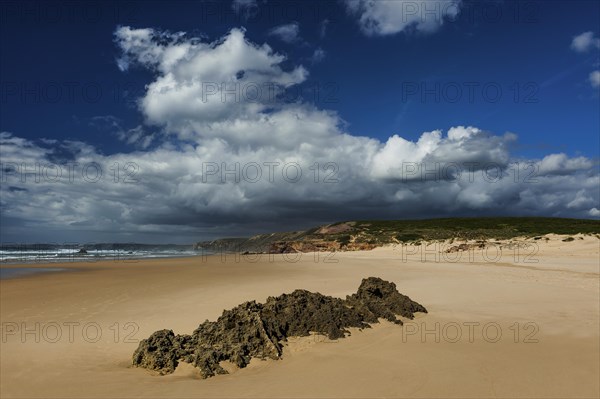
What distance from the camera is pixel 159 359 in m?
6.69

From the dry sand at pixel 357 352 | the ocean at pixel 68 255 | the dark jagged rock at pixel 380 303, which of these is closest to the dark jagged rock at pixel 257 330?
the dark jagged rock at pixel 380 303

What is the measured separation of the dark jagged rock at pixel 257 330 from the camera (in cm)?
671

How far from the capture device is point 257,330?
7.33m

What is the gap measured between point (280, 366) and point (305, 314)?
176cm

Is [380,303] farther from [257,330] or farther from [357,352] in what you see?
[257,330]

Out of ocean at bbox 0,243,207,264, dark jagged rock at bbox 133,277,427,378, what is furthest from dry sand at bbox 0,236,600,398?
ocean at bbox 0,243,207,264

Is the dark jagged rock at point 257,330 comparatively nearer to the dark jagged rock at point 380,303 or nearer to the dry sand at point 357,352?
the dark jagged rock at point 380,303

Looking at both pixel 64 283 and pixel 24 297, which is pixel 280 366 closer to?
pixel 24 297

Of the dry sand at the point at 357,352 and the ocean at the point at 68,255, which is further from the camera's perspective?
the ocean at the point at 68,255

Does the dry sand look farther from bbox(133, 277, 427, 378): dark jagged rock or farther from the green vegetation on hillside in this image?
the green vegetation on hillside

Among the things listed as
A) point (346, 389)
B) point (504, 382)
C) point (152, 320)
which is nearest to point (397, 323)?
point (504, 382)

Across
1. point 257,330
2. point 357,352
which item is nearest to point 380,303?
point 357,352

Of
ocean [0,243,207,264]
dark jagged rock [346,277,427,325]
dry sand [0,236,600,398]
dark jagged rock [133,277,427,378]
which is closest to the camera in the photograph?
dry sand [0,236,600,398]

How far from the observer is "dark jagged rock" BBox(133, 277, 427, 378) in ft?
22.0
